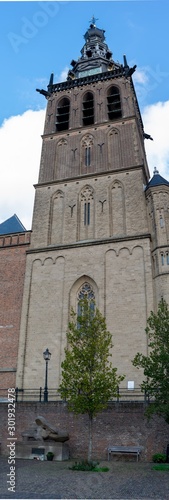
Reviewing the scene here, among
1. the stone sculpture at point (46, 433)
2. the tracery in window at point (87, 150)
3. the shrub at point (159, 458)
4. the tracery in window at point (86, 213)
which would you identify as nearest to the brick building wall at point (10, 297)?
the tracery in window at point (86, 213)


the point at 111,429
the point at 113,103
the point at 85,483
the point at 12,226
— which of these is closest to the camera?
the point at 85,483

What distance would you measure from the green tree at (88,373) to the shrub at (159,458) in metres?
2.84

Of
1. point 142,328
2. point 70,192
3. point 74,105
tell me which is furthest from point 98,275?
point 74,105

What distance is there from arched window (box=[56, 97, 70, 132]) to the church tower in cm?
12

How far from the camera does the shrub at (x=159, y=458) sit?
46.3 ft

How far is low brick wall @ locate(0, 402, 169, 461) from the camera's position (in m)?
14.9

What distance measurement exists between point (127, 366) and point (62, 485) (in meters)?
10.9

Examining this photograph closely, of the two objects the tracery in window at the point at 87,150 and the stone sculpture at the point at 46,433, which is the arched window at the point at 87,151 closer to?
the tracery in window at the point at 87,150

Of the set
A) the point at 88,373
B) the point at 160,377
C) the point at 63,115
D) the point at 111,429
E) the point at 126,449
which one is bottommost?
the point at 126,449

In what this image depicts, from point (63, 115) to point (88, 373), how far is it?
89.3 feet

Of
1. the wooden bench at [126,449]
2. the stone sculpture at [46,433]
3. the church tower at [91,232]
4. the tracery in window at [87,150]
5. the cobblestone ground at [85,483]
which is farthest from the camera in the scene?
the tracery in window at [87,150]

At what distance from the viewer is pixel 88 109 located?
112ft

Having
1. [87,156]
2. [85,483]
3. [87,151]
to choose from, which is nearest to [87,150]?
[87,151]

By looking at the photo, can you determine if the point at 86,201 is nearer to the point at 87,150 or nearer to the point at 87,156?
the point at 87,156
